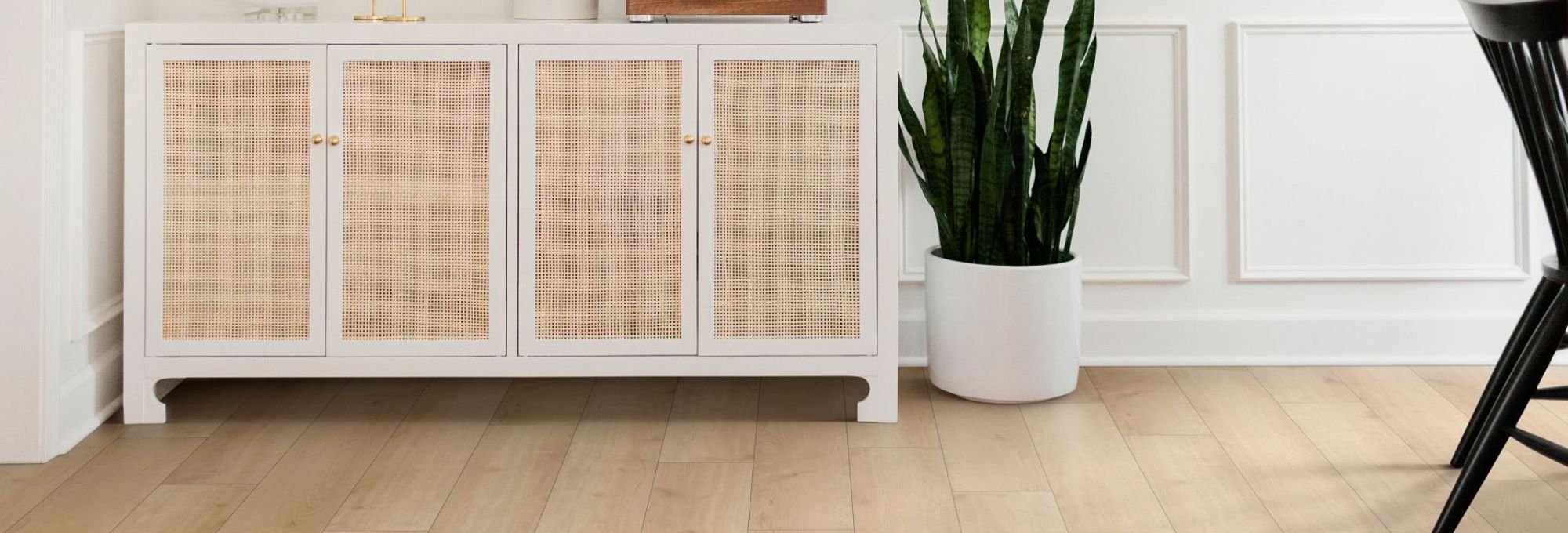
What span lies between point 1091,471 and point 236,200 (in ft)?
5.21

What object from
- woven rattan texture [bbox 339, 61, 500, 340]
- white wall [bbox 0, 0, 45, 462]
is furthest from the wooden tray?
white wall [bbox 0, 0, 45, 462]

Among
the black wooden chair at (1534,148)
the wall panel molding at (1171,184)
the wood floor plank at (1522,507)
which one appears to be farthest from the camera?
the wall panel molding at (1171,184)

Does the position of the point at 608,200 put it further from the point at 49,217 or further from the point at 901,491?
the point at 49,217

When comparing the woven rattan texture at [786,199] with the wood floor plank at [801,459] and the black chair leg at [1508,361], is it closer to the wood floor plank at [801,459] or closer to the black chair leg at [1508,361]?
the wood floor plank at [801,459]

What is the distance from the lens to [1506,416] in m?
1.96

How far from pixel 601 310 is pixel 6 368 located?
1.00 meters

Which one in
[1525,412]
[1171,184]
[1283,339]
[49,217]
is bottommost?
[1525,412]

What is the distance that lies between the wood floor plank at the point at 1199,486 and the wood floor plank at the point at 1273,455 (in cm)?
2

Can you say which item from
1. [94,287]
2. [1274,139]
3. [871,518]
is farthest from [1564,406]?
[94,287]

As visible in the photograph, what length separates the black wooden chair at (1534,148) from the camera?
1719 mm

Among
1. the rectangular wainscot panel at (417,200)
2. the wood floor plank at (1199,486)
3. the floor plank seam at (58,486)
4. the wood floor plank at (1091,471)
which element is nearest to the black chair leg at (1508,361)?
the wood floor plank at (1199,486)

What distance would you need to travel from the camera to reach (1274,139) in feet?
10.1

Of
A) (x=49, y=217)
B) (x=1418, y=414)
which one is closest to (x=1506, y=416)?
(x=1418, y=414)

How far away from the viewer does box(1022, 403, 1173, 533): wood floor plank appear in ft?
6.93
